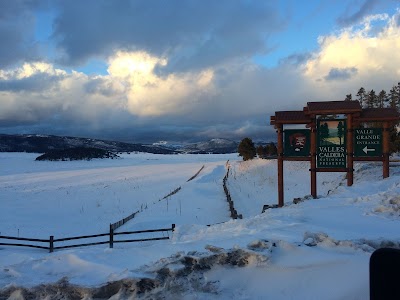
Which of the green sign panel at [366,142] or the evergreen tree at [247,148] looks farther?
the evergreen tree at [247,148]

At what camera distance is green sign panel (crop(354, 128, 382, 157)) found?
14.0 metres

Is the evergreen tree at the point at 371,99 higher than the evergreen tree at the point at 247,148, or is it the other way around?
the evergreen tree at the point at 371,99

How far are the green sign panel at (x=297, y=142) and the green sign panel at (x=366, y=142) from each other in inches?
75.0

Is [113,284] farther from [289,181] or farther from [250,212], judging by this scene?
[289,181]

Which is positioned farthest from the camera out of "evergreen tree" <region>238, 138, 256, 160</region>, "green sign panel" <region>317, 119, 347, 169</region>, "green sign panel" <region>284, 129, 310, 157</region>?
"evergreen tree" <region>238, 138, 256, 160</region>

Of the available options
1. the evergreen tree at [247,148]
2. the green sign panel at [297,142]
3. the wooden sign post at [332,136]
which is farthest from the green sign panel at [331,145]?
the evergreen tree at [247,148]

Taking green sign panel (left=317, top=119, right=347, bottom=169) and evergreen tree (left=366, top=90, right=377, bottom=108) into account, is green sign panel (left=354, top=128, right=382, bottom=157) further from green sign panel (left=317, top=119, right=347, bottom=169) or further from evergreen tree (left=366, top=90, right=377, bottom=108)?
evergreen tree (left=366, top=90, right=377, bottom=108)

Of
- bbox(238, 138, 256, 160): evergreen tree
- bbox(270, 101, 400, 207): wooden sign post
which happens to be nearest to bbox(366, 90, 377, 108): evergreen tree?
bbox(238, 138, 256, 160): evergreen tree

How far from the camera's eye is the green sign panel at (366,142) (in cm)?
1399

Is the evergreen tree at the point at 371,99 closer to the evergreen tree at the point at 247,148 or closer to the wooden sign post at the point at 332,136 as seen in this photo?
the evergreen tree at the point at 247,148

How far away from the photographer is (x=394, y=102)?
68438 mm

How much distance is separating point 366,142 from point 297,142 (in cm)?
266

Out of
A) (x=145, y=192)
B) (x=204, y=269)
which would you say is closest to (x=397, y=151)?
(x=145, y=192)

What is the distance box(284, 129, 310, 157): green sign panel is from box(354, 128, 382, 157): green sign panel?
6.25 feet
